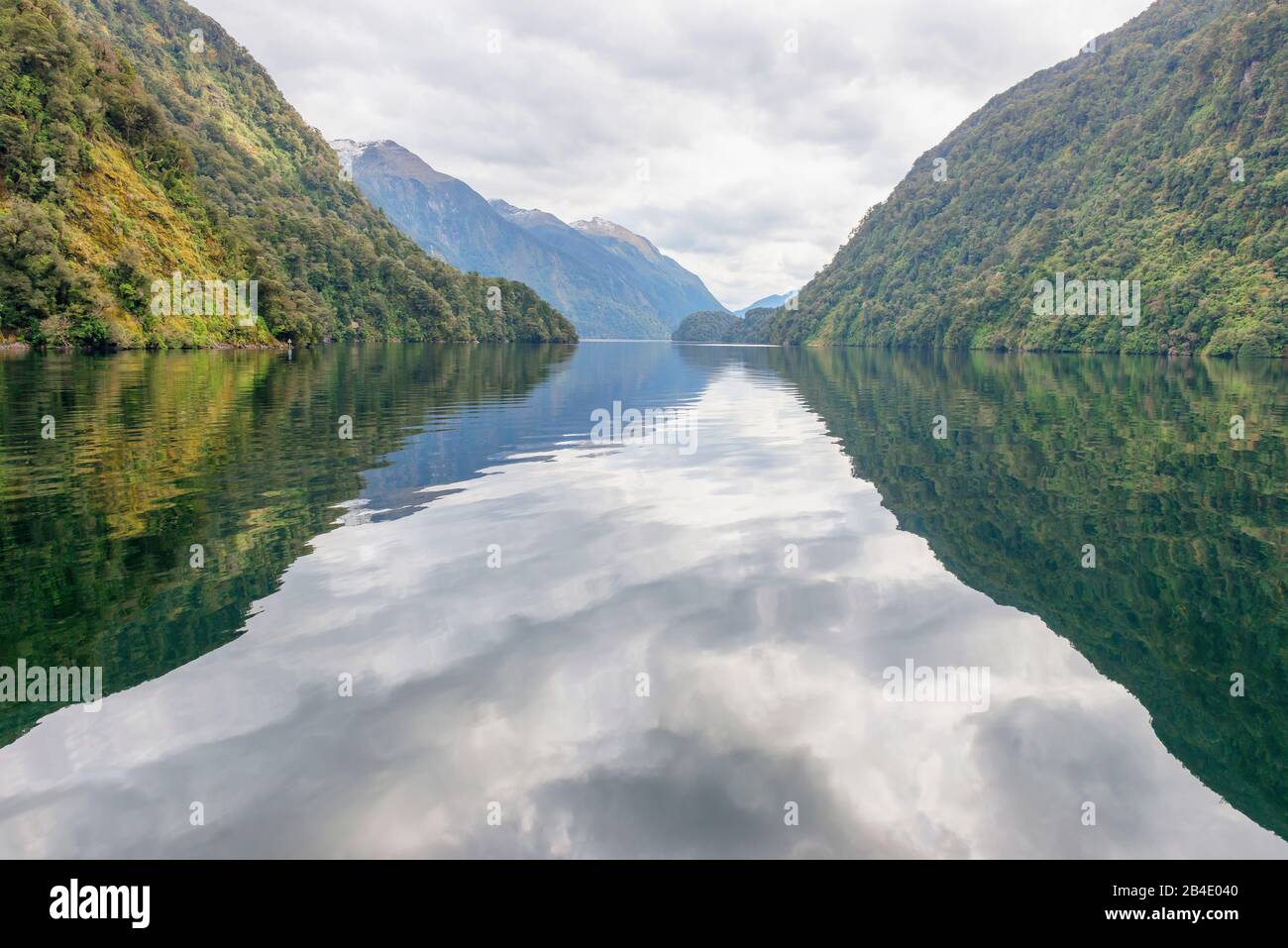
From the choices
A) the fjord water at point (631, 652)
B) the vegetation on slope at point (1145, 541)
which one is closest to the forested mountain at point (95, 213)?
the fjord water at point (631, 652)

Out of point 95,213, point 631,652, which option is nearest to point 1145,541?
point 631,652

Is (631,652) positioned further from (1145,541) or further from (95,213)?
(95,213)

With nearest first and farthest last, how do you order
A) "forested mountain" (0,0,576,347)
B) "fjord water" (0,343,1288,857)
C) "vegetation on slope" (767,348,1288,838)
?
1. "fjord water" (0,343,1288,857)
2. "vegetation on slope" (767,348,1288,838)
3. "forested mountain" (0,0,576,347)

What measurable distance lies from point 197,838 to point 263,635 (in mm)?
5902

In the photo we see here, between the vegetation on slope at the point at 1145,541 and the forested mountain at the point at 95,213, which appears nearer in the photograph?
the vegetation on slope at the point at 1145,541

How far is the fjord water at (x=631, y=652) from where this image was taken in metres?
8.54

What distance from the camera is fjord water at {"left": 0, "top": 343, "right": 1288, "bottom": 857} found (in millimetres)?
8539

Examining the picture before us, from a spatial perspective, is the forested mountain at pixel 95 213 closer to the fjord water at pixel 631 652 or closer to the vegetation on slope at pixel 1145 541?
the fjord water at pixel 631 652

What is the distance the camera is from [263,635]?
13273 millimetres

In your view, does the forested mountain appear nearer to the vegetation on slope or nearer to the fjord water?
the fjord water

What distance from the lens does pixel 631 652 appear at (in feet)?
43.3

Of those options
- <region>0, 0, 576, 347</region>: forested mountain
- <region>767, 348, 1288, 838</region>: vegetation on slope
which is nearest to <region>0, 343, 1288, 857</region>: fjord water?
<region>767, 348, 1288, 838</region>: vegetation on slope

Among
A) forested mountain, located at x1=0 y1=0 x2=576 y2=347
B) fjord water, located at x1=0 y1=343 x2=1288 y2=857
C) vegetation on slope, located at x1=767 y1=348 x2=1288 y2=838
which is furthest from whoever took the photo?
forested mountain, located at x1=0 y1=0 x2=576 y2=347
